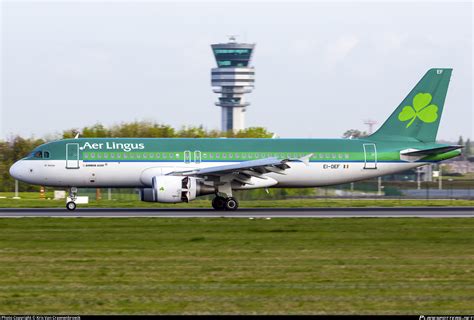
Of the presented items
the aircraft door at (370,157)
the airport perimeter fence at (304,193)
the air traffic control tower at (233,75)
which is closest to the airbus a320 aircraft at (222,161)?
the aircraft door at (370,157)

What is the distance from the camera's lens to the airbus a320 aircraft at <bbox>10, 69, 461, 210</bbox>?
42.0 meters

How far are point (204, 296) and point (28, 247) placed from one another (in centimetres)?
1053

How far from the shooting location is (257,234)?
2905cm

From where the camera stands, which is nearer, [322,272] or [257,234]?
[322,272]

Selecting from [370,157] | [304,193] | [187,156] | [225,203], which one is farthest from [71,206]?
[304,193]

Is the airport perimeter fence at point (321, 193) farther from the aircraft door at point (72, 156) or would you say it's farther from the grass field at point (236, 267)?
the grass field at point (236, 267)

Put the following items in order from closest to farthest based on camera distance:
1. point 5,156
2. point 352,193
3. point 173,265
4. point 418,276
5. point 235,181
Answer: point 418,276 → point 173,265 → point 235,181 → point 352,193 → point 5,156

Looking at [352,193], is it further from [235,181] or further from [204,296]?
[204,296]

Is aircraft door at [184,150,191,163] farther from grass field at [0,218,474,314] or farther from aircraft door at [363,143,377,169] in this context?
grass field at [0,218,474,314]

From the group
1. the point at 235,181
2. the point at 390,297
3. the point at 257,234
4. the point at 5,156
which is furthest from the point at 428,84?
the point at 5,156

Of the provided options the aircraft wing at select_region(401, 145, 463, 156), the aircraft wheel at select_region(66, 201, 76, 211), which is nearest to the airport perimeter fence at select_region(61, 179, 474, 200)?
the aircraft wheel at select_region(66, 201, 76, 211)

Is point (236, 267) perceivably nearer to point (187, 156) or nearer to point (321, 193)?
point (187, 156)

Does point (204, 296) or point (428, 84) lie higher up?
point (428, 84)

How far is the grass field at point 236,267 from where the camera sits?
51.7 feet
